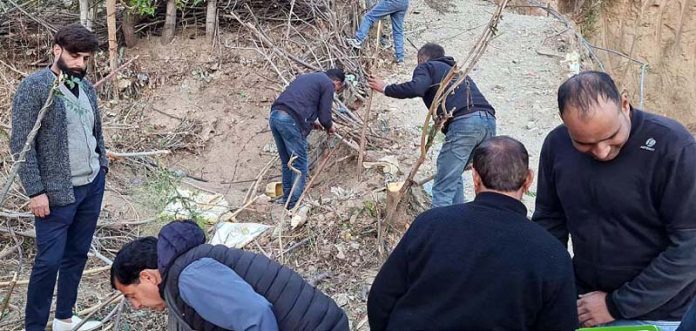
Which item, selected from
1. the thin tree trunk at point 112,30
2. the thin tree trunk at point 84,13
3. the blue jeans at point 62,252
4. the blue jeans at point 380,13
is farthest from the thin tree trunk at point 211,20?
the blue jeans at point 62,252

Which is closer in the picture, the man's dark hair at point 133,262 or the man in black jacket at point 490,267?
the man in black jacket at point 490,267

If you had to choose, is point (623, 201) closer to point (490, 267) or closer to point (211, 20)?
point (490, 267)

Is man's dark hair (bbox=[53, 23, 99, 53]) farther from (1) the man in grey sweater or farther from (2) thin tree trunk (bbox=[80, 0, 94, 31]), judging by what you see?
(2) thin tree trunk (bbox=[80, 0, 94, 31])

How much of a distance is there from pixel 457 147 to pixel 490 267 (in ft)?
10.1

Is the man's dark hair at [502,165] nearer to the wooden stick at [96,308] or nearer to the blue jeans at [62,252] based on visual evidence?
the blue jeans at [62,252]

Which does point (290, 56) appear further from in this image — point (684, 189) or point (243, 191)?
point (684, 189)

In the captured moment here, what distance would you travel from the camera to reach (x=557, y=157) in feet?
7.85

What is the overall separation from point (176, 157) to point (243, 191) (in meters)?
1.06

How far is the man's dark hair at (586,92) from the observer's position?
2109 millimetres

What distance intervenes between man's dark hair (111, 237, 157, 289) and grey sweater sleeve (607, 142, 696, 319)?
1661 millimetres

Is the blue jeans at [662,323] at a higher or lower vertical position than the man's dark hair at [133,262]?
higher

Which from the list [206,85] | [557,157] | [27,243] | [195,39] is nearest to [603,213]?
[557,157]

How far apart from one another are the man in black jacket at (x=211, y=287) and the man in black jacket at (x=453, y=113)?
2.63 meters

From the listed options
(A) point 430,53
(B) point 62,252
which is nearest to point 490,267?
(B) point 62,252
